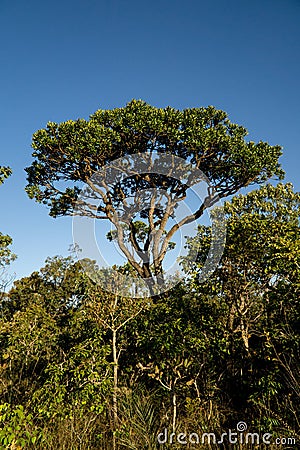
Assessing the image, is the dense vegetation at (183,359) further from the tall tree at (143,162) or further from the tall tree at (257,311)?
the tall tree at (143,162)

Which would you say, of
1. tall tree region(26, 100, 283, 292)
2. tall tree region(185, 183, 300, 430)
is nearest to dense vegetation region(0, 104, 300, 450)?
tall tree region(185, 183, 300, 430)

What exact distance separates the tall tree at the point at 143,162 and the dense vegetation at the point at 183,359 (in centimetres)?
582

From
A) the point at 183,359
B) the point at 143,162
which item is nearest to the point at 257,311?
the point at 183,359

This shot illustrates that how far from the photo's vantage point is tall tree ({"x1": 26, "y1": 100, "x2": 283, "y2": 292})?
13523mm

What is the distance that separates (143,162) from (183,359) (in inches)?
373

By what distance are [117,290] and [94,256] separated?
4561 mm

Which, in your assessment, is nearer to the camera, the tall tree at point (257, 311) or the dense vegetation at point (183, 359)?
the dense vegetation at point (183, 359)

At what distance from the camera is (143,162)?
47.4ft

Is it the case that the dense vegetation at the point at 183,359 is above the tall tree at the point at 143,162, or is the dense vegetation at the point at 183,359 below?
below

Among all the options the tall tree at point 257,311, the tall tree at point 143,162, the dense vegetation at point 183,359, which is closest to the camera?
the dense vegetation at point 183,359

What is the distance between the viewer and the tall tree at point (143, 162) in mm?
13523

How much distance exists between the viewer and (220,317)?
635cm

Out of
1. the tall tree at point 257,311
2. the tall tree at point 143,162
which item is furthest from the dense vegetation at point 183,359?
the tall tree at point 143,162

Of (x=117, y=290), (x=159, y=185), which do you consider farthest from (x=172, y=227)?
(x=117, y=290)
